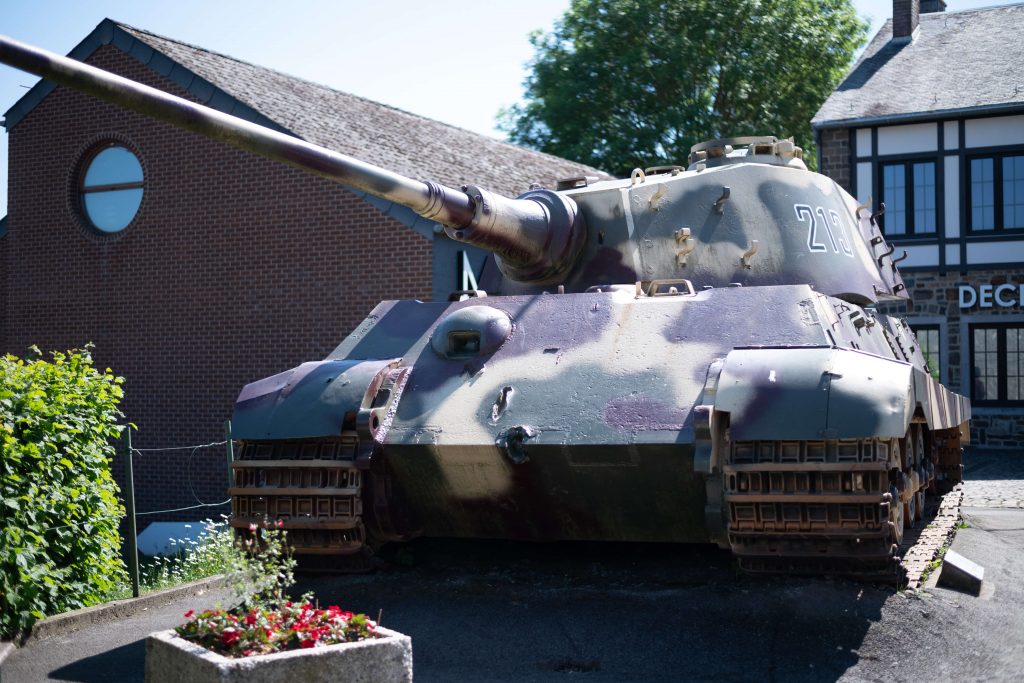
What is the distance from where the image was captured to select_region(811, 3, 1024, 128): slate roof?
22062 millimetres

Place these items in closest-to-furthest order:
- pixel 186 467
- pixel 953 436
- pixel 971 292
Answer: pixel 953 436 → pixel 186 467 → pixel 971 292

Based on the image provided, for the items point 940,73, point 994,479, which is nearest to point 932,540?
point 994,479

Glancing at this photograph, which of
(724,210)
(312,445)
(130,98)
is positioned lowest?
(312,445)

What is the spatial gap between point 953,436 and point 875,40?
15477 mm

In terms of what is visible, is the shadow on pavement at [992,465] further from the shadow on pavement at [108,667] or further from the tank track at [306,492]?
the shadow on pavement at [108,667]

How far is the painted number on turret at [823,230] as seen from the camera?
9016 millimetres

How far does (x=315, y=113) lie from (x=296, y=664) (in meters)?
13.9

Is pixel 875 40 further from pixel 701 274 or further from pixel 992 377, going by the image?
pixel 701 274

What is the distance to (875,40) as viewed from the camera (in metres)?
26.0

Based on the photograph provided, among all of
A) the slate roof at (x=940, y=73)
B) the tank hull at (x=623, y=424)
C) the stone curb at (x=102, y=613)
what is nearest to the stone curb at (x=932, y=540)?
the tank hull at (x=623, y=424)

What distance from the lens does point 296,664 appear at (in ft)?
16.7

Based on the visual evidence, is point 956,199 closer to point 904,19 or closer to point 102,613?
point 904,19

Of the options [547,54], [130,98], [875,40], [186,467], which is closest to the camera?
[130,98]

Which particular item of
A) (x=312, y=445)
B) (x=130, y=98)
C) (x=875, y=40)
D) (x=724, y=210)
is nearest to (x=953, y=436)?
(x=724, y=210)
